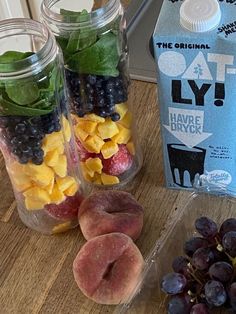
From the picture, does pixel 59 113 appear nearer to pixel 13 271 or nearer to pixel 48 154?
pixel 48 154

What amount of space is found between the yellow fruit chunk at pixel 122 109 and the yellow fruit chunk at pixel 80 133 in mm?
49

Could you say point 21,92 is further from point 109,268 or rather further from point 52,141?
point 109,268

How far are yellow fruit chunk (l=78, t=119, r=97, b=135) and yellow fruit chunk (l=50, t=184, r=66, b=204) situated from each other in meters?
0.08

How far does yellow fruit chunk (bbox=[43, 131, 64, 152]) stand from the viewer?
2.53ft

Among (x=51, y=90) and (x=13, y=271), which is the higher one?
(x=51, y=90)

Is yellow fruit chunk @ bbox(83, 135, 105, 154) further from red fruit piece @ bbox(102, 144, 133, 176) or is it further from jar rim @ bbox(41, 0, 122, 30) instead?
jar rim @ bbox(41, 0, 122, 30)

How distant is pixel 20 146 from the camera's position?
76cm

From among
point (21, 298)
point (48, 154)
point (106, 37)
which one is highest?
point (106, 37)

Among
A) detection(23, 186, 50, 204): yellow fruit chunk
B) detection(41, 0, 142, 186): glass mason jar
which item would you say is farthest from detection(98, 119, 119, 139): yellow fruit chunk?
detection(23, 186, 50, 204): yellow fruit chunk

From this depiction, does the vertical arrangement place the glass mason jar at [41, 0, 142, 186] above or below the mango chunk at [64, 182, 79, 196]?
above

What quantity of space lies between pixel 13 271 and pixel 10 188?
14 centimetres

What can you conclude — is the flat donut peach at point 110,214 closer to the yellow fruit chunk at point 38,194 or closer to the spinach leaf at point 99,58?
the yellow fruit chunk at point 38,194

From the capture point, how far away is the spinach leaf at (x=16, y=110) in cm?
72

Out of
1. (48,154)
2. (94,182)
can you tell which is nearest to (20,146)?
(48,154)
